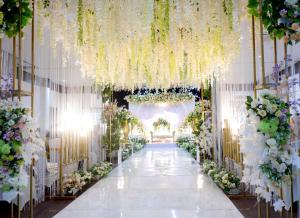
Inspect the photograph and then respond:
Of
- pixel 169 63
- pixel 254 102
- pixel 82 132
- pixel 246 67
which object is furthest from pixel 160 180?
pixel 254 102

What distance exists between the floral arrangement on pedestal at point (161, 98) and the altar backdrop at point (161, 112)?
80cm

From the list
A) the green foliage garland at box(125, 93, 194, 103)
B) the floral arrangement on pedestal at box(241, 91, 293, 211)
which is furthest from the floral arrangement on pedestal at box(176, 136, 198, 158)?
the floral arrangement on pedestal at box(241, 91, 293, 211)

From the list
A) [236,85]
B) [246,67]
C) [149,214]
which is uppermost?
[246,67]

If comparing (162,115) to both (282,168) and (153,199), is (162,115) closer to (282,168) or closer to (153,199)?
(153,199)

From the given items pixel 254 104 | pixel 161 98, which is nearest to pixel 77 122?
pixel 254 104

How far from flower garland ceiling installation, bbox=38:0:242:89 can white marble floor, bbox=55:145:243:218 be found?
2172mm

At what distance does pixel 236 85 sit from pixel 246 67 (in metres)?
0.53

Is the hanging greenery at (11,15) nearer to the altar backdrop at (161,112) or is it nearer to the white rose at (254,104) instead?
the white rose at (254,104)

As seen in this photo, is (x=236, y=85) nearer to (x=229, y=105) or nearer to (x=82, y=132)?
(x=229, y=105)

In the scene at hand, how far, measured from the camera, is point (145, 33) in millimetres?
4848

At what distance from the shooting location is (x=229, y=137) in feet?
21.6

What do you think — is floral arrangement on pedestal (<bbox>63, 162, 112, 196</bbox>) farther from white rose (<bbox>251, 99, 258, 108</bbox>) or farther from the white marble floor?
white rose (<bbox>251, 99, 258, 108</bbox>)

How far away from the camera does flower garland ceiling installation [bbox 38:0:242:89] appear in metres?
4.03

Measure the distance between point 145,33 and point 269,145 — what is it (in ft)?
9.79
